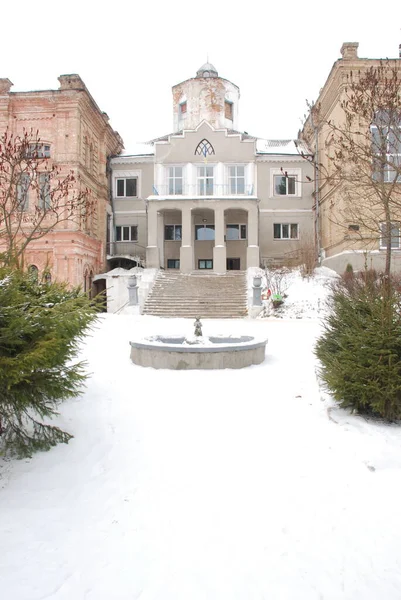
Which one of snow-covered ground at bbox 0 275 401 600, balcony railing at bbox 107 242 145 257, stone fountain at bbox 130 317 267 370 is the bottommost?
snow-covered ground at bbox 0 275 401 600

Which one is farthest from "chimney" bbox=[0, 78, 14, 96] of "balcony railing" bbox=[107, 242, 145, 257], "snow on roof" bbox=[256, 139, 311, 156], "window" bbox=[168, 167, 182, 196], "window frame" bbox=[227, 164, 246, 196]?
"snow on roof" bbox=[256, 139, 311, 156]

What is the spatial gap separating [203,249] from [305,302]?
13.7 meters

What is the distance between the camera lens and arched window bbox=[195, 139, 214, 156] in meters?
30.0

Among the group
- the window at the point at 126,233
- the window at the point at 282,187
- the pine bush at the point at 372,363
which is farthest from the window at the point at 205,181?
the pine bush at the point at 372,363

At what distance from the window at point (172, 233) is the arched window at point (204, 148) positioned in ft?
17.9

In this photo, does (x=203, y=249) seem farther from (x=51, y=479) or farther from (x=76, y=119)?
(x=51, y=479)

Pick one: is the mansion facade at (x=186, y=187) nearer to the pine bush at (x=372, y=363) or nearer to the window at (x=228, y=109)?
the window at (x=228, y=109)

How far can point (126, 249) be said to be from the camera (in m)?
31.2

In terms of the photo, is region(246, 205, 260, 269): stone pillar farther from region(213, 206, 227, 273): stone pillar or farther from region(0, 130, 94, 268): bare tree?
region(0, 130, 94, 268): bare tree

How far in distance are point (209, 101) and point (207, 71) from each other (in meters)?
5.21

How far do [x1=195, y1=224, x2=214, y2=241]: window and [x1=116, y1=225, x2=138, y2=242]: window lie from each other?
4.59 m

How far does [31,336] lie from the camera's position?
4633 mm

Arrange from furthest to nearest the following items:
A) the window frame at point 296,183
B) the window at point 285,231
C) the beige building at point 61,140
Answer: the window at point 285,231 → the window frame at point 296,183 → the beige building at point 61,140

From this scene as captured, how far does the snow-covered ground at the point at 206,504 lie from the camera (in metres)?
3.18
